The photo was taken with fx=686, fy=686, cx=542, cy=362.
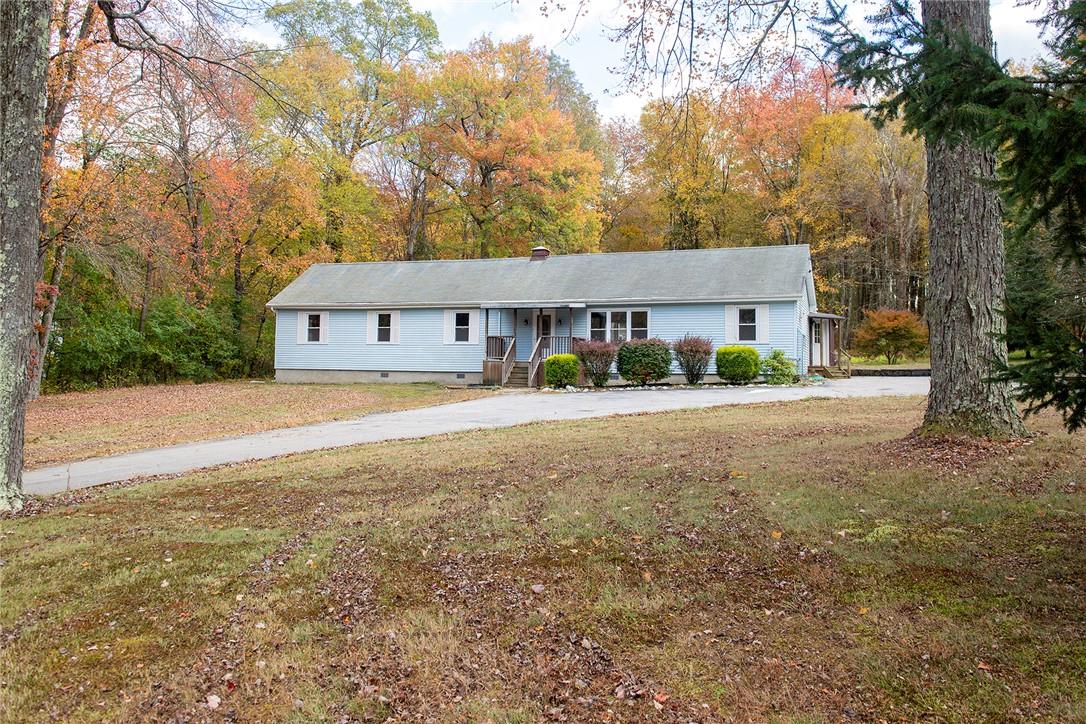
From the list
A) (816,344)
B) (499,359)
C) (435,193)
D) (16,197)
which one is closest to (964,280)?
(16,197)

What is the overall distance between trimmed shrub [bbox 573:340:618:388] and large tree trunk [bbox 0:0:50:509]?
52.5 ft

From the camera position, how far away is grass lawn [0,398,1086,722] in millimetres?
2775

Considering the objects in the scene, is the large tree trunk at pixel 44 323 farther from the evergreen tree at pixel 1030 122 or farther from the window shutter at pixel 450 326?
the evergreen tree at pixel 1030 122

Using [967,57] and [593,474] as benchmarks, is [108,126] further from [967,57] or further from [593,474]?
[967,57]

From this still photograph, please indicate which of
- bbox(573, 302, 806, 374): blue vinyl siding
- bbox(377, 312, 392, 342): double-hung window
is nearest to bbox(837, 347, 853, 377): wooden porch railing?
bbox(573, 302, 806, 374): blue vinyl siding

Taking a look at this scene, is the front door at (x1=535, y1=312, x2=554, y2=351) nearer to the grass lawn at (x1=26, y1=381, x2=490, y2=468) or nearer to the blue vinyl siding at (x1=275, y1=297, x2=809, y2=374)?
the blue vinyl siding at (x1=275, y1=297, x2=809, y2=374)

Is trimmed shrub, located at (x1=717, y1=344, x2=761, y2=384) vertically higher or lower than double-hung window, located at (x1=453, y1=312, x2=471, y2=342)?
lower

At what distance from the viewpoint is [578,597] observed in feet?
12.1

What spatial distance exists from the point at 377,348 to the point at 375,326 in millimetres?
831

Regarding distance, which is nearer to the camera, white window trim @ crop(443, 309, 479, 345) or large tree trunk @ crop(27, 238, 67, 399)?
large tree trunk @ crop(27, 238, 67, 399)

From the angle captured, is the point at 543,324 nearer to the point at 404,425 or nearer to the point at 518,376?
the point at 518,376

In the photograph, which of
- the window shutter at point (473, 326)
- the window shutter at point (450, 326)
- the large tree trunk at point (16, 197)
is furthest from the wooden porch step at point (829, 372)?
the large tree trunk at point (16, 197)

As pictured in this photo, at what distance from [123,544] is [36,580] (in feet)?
2.40

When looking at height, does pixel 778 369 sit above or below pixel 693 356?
below
